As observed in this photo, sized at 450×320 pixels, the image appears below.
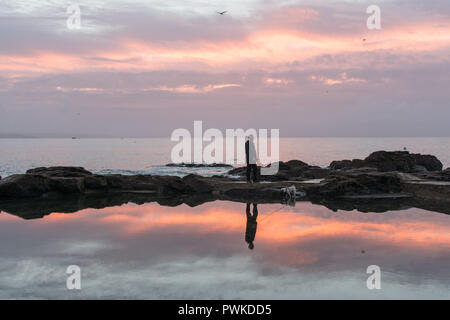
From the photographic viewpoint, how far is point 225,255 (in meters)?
8.98

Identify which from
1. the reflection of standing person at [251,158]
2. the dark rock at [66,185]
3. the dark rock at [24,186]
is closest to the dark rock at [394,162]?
the reflection of standing person at [251,158]

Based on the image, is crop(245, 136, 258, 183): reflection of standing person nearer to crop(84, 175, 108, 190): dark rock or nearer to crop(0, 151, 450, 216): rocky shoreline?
crop(0, 151, 450, 216): rocky shoreline

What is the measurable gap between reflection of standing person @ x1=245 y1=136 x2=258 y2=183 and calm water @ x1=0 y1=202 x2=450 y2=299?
14.5ft

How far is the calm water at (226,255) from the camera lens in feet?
22.7

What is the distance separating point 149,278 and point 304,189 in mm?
12115

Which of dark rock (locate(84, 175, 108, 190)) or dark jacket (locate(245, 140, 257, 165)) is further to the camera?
dark rock (locate(84, 175, 108, 190))

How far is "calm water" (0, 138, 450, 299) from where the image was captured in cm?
693

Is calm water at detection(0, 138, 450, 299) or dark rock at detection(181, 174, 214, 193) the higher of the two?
dark rock at detection(181, 174, 214, 193)

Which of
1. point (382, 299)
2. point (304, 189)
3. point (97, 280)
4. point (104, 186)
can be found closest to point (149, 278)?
point (97, 280)

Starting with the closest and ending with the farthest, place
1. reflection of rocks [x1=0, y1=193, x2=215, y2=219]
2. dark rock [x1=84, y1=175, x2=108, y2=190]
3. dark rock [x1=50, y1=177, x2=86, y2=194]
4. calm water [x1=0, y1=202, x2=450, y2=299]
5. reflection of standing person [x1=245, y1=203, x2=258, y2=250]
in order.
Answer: calm water [x1=0, y1=202, x2=450, y2=299] < reflection of standing person [x1=245, y1=203, x2=258, y2=250] < reflection of rocks [x1=0, y1=193, x2=215, y2=219] < dark rock [x1=50, y1=177, x2=86, y2=194] < dark rock [x1=84, y1=175, x2=108, y2=190]

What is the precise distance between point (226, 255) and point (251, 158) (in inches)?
396

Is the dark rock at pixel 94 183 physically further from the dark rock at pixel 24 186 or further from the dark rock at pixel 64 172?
the dark rock at pixel 24 186

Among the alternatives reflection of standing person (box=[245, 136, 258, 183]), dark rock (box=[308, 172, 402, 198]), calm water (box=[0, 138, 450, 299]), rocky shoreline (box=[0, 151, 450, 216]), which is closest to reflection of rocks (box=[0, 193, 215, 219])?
rocky shoreline (box=[0, 151, 450, 216])

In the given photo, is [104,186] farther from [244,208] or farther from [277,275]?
[277,275]
